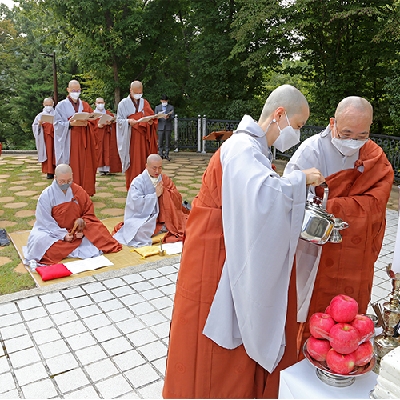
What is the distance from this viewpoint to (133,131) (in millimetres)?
8719

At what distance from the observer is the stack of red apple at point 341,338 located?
5.61 feet

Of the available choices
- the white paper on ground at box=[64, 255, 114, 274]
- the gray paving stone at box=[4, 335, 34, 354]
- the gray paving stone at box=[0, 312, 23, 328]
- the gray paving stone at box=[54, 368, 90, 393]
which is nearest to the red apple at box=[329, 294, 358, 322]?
the gray paving stone at box=[54, 368, 90, 393]

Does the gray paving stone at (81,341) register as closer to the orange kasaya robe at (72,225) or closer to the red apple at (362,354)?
the orange kasaya robe at (72,225)

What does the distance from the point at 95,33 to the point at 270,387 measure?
15.2 m

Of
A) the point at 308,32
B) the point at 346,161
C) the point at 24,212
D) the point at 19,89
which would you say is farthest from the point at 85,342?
the point at 19,89

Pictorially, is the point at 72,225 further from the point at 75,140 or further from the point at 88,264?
the point at 75,140

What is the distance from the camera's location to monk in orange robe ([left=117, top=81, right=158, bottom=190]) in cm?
866

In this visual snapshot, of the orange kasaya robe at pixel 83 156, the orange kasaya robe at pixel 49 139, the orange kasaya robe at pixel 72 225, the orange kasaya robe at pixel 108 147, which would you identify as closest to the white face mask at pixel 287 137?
the orange kasaya robe at pixel 72 225

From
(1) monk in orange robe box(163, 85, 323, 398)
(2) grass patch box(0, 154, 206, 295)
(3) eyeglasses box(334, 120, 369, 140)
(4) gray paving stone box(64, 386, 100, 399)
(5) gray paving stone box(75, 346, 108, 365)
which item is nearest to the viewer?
(1) monk in orange robe box(163, 85, 323, 398)

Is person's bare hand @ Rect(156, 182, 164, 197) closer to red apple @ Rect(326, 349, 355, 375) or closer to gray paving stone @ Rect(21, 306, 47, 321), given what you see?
gray paving stone @ Rect(21, 306, 47, 321)

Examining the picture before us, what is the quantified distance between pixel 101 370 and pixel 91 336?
0.52 meters

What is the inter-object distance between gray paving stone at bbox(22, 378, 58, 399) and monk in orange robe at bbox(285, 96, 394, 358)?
1756 millimetres

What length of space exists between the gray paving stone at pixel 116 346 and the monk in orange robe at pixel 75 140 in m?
5.34

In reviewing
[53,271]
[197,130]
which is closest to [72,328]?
[53,271]
